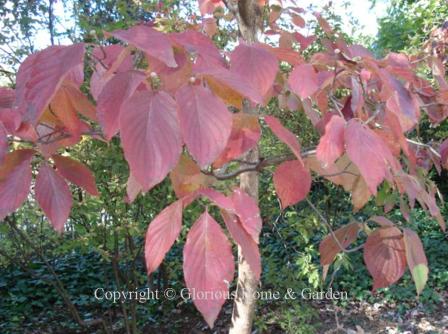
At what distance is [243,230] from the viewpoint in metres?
0.52

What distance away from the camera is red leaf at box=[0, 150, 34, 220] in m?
0.58

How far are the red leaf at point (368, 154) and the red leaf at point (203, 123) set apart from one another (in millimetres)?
168

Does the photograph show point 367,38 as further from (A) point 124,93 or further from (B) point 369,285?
(A) point 124,93

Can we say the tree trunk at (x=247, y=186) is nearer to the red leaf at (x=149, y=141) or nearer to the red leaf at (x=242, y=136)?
the red leaf at (x=242, y=136)

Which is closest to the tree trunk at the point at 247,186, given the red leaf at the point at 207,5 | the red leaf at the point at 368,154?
the red leaf at the point at 207,5

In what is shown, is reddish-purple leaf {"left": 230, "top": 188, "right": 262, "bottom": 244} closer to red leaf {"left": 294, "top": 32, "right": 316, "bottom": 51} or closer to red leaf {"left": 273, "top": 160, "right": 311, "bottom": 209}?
red leaf {"left": 273, "top": 160, "right": 311, "bottom": 209}

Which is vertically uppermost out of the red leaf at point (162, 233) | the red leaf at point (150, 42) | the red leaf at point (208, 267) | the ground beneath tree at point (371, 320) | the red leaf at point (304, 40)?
the red leaf at point (304, 40)

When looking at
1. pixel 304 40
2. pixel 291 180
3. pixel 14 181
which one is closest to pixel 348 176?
pixel 291 180

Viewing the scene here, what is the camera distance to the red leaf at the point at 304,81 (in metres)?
0.67

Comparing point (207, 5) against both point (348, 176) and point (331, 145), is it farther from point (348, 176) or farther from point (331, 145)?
point (331, 145)

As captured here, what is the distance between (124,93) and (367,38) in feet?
37.8

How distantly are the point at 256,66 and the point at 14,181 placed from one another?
0.38 meters

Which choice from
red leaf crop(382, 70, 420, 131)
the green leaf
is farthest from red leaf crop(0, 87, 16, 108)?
the green leaf

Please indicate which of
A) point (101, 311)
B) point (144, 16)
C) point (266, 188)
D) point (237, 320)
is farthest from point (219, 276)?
point (144, 16)
